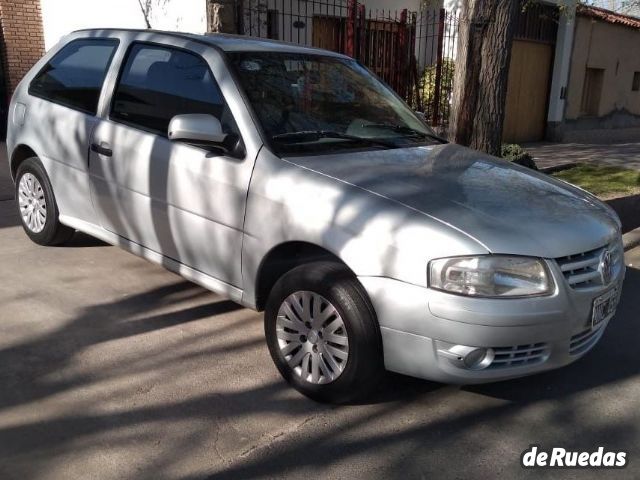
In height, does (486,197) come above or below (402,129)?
below

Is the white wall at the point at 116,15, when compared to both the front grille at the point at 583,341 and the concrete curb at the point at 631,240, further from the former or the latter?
the front grille at the point at 583,341

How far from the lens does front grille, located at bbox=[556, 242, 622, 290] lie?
10.1ft

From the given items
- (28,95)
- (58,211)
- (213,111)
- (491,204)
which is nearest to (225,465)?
(491,204)

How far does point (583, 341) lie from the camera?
3.29 meters

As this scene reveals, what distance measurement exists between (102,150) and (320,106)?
156 cm

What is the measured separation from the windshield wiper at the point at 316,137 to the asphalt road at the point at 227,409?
1291 mm

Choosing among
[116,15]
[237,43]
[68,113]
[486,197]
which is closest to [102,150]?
[68,113]

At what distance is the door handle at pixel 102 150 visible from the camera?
4457 millimetres

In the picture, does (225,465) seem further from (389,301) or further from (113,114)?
(113,114)

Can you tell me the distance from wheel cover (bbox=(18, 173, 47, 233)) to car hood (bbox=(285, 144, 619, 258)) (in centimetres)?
279

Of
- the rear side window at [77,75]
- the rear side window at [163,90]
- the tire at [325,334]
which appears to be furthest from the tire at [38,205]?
the tire at [325,334]

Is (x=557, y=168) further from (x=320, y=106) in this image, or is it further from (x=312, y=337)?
(x=312, y=337)

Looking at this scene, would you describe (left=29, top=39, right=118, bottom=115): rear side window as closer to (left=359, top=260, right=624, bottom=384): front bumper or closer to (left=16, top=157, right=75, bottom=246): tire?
(left=16, top=157, right=75, bottom=246): tire

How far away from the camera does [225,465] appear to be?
2.86 meters
